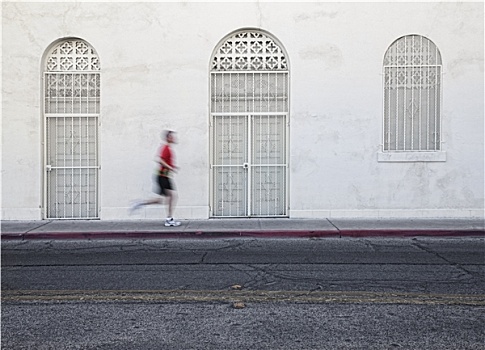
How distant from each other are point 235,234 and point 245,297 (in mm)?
4959

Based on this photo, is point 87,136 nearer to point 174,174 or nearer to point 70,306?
point 174,174

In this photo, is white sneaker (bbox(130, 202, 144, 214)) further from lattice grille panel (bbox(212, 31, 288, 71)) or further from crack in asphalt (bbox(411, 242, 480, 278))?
crack in asphalt (bbox(411, 242, 480, 278))

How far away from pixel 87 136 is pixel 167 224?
315cm

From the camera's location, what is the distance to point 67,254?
928 cm

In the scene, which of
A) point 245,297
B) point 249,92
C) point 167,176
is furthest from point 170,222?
point 245,297

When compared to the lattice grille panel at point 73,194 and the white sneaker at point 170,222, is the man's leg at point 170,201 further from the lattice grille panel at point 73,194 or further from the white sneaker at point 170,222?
the lattice grille panel at point 73,194

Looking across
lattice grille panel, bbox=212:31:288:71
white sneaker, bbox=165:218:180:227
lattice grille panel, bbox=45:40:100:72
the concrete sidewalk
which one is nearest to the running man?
white sneaker, bbox=165:218:180:227

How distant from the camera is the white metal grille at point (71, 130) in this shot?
511 inches

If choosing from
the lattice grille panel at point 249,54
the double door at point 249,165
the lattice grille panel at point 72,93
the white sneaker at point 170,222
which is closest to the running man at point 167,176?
the white sneaker at point 170,222

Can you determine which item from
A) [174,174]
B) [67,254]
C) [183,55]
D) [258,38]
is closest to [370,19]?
[258,38]

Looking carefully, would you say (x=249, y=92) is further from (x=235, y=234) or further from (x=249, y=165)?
(x=235, y=234)

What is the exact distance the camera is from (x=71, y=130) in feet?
42.9

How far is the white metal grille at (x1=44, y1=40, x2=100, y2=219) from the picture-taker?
13.0 meters

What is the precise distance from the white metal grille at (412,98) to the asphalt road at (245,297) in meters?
3.88
